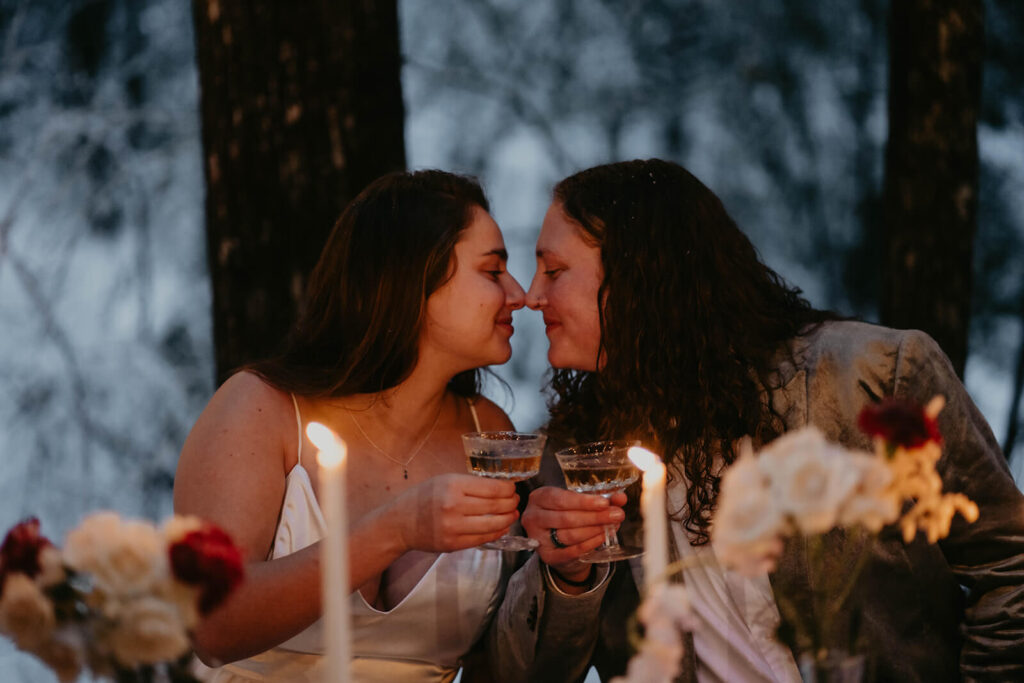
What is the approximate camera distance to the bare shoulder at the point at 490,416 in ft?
9.62

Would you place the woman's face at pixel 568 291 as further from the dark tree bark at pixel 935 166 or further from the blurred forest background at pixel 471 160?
the dark tree bark at pixel 935 166

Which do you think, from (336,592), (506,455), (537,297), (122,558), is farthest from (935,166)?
(122,558)

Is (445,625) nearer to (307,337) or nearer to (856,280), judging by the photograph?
(307,337)

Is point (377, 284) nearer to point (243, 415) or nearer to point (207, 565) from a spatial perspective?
point (243, 415)

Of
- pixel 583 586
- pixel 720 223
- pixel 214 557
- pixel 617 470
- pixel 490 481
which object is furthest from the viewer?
pixel 720 223

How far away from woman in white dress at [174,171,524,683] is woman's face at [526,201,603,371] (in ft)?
0.46

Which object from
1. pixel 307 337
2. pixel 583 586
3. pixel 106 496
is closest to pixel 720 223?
pixel 583 586

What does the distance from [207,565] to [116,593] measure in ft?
0.36

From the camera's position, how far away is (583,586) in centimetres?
222

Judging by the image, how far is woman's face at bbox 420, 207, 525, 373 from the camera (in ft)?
8.28

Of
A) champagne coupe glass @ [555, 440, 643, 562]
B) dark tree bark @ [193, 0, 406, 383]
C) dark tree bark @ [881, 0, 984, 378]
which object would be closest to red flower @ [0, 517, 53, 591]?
champagne coupe glass @ [555, 440, 643, 562]

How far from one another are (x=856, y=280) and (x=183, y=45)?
2.65 metres

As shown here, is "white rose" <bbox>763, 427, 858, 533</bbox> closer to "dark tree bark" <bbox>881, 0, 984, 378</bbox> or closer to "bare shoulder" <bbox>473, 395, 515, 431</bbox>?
"bare shoulder" <bbox>473, 395, 515, 431</bbox>

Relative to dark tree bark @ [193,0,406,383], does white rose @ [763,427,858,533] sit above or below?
below
